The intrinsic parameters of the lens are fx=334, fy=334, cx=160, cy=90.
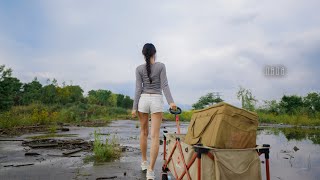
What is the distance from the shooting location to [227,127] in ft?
12.4

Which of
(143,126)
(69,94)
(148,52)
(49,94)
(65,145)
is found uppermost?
(69,94)

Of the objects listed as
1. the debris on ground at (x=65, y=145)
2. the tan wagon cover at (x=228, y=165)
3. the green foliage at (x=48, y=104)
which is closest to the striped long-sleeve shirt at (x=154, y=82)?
the tan wagon cover at (x=228, y=165)

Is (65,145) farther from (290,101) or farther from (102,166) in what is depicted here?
(290,101)

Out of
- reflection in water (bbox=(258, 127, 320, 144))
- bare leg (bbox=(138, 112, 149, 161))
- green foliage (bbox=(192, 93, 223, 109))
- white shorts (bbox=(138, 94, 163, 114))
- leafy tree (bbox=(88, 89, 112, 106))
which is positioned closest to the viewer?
white shorts (bbox=(138, 94, 163, 114))

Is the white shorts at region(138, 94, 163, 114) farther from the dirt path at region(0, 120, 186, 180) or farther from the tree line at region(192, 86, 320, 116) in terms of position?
the tree line at region(192, 86, 320, 116)

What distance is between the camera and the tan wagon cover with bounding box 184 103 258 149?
376 centimetres

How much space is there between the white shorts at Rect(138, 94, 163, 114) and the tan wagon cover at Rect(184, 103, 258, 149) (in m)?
1.56

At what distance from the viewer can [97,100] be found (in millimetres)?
57000

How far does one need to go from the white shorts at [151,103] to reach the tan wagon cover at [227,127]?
61.5 inches

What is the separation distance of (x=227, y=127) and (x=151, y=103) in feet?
6.62

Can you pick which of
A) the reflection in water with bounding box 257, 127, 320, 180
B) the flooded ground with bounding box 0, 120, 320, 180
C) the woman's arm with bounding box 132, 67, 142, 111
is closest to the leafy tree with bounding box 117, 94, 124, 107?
the flooded ground with bounding box 0, 120, 320, 180

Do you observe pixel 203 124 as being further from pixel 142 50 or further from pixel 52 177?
pixel 52 177

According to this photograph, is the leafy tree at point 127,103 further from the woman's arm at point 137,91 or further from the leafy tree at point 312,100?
the woman's arm at point 137,91

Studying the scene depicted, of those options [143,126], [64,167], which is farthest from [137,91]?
[64,167]
